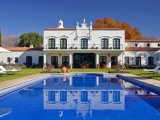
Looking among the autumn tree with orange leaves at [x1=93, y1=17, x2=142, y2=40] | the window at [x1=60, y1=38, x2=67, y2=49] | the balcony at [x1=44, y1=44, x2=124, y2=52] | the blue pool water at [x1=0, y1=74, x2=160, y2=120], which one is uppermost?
the autumn tree with orange leaves at [x1=93, y1=17, x2=142, y2=40]

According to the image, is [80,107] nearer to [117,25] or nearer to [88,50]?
[88,50]

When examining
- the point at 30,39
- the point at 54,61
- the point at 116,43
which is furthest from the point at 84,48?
the point at 30,39

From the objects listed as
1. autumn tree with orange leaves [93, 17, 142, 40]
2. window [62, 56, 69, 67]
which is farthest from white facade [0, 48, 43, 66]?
autumn tree with orange leaves [93, 17, 142, 40]

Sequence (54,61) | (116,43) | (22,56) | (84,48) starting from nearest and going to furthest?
(116,43), (84,48), (54,61), (22,56)

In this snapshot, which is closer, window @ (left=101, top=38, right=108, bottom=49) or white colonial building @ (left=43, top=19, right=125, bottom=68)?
white colonial building @ (left=43, top=19, right=125, bottom=68)

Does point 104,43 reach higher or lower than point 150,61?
higher

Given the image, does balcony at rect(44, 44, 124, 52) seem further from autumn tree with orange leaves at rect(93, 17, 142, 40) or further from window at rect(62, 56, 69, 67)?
autumn tree with orange leaves at rect(93, 17, 142, 40)

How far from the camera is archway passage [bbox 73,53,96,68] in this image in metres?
39.9

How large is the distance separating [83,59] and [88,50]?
259 centimetres

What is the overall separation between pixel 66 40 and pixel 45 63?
13.3 ft

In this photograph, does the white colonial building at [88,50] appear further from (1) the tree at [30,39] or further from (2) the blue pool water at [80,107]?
(2) the blue pool water at [80,107]

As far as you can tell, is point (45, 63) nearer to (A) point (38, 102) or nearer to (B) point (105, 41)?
(B) point (105, 41)

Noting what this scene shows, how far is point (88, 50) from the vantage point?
37.8 metres

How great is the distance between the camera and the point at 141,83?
1658 centimetres
